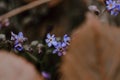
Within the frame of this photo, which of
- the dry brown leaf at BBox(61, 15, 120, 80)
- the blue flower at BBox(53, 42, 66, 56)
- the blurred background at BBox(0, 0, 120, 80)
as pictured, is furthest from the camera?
the blurred background at BBox(0, 0, 120, 80)

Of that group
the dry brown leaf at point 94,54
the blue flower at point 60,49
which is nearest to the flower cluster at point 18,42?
the blue flower at point 60,49

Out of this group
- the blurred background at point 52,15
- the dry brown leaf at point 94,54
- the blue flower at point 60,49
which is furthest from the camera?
the blurred background at point 52,15

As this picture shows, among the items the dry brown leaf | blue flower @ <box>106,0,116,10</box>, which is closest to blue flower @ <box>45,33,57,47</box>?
blue flower @ <box>106,0,116,10</box>

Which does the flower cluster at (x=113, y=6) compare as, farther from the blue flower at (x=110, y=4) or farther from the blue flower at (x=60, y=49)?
the blue flower at (x=60, y=49)

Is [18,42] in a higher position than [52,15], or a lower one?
lower

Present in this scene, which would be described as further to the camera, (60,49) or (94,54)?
(60,49)

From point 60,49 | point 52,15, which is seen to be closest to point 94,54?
point 60,49

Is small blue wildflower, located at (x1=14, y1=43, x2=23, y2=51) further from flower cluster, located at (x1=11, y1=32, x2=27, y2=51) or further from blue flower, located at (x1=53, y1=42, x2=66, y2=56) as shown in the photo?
blue flower, located at (x1=53, y1=42, x2=66, y2=56)

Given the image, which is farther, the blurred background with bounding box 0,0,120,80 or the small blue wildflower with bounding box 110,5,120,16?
the blurred background with bounding box 0,0,120,80

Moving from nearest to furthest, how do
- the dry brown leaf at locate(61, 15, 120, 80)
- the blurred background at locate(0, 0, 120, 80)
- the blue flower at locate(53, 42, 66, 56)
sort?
the dry brown leaf at locate(61, 15, 120, 80), the blue flower at locate(53, 42, 66, 56), the blurred background at locate(0, 0, 120, 80)

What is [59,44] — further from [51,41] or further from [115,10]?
[115,10]

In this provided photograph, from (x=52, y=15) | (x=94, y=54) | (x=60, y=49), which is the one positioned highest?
(x=52, y=15)
